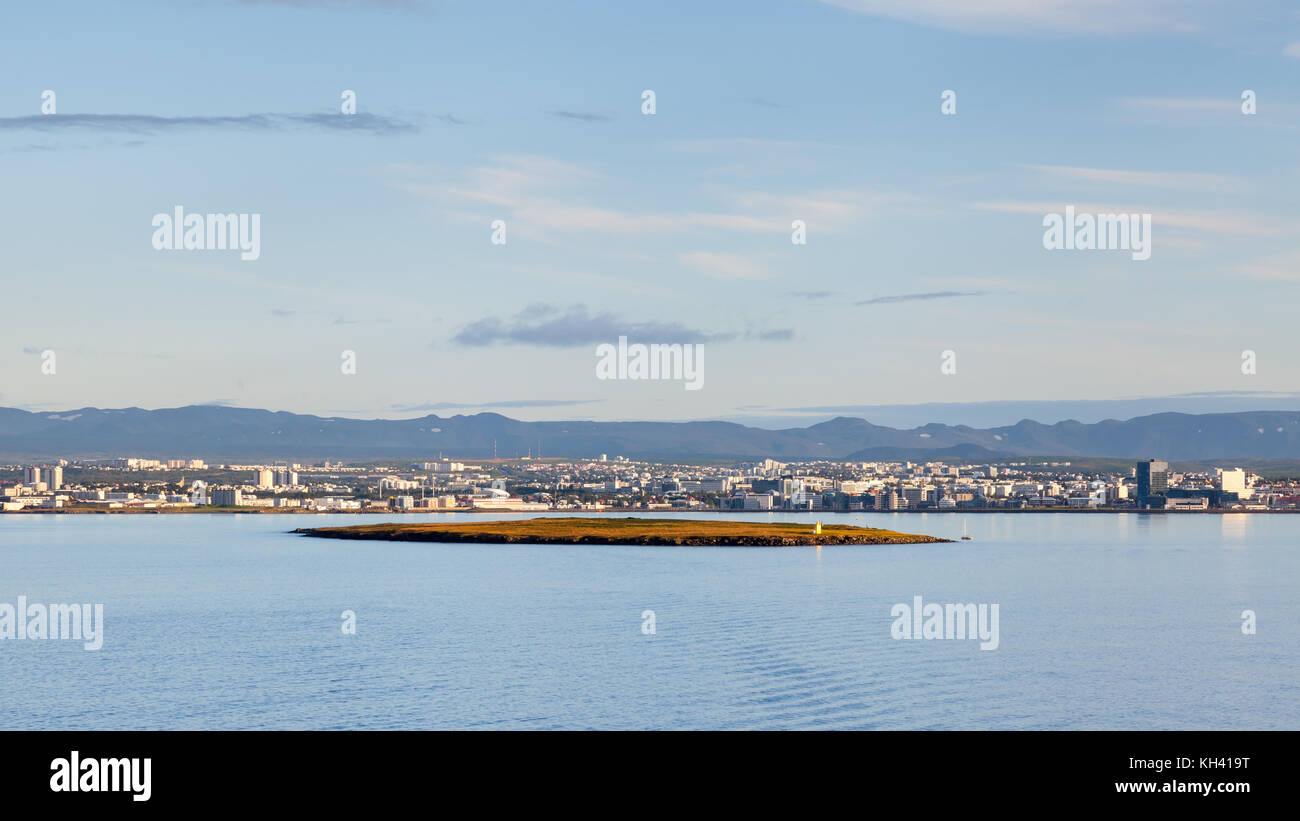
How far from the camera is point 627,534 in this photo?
11700 cm

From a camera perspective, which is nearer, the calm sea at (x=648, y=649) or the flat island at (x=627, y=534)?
the calm sea at (x=648, y=649)

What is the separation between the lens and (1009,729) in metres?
28.7

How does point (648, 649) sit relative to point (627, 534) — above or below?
above

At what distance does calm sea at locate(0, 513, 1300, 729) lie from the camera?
99.6 feet

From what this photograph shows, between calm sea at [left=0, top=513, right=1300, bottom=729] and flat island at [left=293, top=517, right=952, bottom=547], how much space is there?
26615 millimetres

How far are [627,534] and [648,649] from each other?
76396 mm

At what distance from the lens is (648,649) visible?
40.7m

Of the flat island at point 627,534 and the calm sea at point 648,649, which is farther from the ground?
the calm sea at point 648,649

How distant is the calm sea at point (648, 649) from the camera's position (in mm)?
30344

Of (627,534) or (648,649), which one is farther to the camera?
(627,534)

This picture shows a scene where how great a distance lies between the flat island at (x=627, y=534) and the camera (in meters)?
110

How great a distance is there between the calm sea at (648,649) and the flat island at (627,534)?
1048 inches
